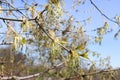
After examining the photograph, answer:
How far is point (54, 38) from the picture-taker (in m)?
1.88

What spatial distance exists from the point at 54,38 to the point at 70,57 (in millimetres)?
150

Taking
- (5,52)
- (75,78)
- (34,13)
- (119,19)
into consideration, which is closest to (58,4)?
(34,13)

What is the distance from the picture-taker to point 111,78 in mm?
3711

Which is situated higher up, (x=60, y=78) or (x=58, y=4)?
(x=58, y=4)

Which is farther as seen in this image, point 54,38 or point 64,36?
point 64,36

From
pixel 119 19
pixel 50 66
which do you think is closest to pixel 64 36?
pixel 50 66

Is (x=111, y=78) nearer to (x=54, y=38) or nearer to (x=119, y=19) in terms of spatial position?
(x=119, y=19)

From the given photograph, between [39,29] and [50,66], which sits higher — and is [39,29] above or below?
above

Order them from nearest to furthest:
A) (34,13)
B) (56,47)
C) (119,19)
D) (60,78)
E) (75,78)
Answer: (56,47) < (34,13) < (119,19) < (75,78) < (60,78)

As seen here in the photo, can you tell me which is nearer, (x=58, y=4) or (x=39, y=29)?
(x=58, y=4)

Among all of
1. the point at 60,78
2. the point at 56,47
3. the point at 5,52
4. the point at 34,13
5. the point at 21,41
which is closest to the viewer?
the point at 21,41

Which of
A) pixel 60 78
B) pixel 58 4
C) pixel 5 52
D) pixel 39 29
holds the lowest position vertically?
pixel 60 78

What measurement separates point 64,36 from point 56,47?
6.63 ft

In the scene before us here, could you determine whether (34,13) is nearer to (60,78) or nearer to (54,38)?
(54,38)
